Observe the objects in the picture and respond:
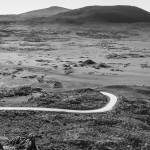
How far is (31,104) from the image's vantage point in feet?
105

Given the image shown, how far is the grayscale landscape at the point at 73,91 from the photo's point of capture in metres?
24.7

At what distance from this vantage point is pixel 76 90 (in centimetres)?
3581

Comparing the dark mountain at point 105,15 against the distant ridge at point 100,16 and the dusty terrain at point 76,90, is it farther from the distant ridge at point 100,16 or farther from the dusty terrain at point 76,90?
the dusty terrain at point 76,90

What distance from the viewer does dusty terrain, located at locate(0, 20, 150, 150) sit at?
25291mm

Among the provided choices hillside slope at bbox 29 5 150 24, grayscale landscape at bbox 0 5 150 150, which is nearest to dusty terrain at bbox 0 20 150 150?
grayscale landscape at bbox 0 5 150 150

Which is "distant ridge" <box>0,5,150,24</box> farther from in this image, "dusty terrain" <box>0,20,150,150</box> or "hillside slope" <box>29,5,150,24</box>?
"dusty terrain" <box>0,20,150,150</box>

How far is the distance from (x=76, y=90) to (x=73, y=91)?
1.04 ft

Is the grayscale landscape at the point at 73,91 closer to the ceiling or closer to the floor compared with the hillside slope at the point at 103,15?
closer to the floor

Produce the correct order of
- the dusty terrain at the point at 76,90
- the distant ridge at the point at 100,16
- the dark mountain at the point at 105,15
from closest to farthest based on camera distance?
the dusty terrain at the point at 76,90 → the distant ridge at the point at 100,16 → the dark mountain at the point at 105,15

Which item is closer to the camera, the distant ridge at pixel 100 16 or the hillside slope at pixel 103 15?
the distant ridge at pixel 100 16

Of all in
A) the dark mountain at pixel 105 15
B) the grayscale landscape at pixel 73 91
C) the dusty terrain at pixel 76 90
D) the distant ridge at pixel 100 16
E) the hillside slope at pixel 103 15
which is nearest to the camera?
the grayscale landscape at pixel 73 91

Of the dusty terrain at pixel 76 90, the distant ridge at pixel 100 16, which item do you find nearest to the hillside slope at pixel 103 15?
the distant ridge at pixel 100 16

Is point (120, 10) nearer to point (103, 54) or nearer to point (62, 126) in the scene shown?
point (103, 54)

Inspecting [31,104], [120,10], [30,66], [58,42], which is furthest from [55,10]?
[31,104]
